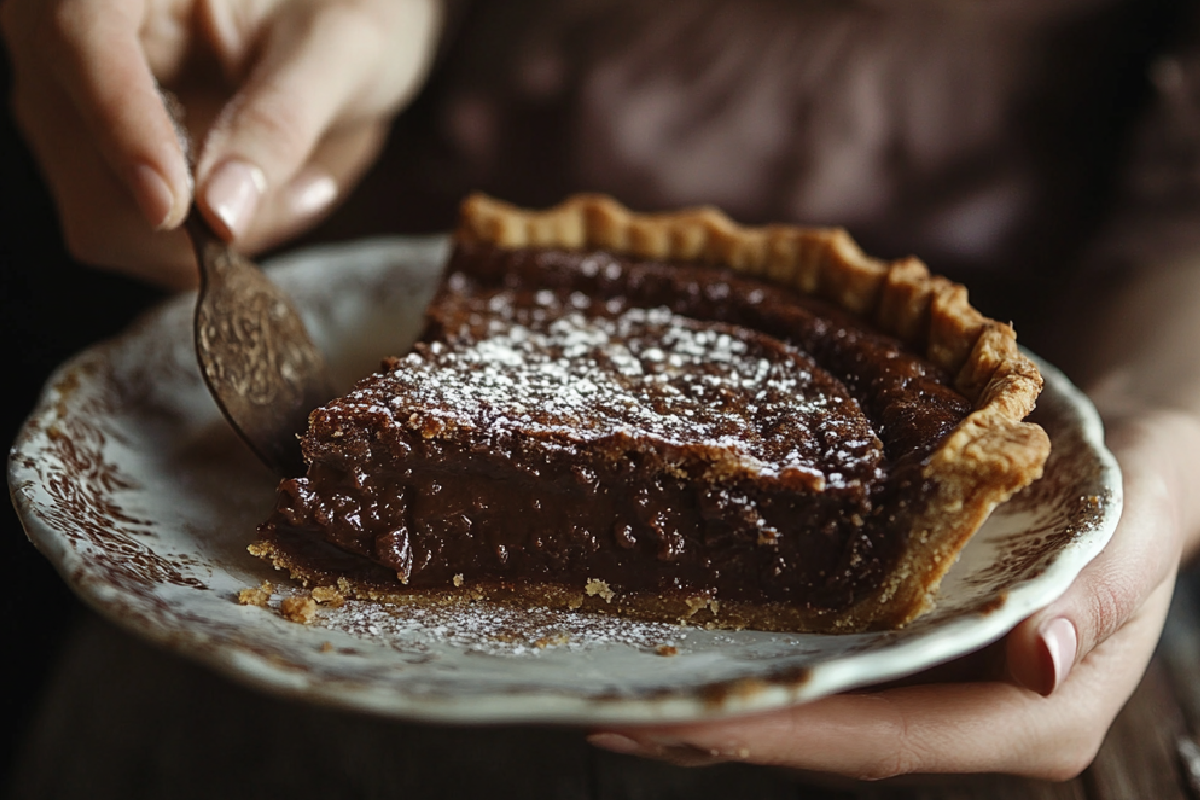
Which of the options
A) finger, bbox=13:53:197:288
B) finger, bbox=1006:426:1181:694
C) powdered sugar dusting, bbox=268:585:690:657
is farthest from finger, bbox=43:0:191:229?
finger, bbox=1006:426:1181:694

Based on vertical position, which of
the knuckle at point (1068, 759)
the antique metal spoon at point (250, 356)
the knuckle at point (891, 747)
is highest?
the antique metal spoon at point (250, 356)

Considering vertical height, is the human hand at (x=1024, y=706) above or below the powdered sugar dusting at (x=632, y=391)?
below

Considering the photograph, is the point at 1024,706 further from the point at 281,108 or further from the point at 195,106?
the point at 195,106

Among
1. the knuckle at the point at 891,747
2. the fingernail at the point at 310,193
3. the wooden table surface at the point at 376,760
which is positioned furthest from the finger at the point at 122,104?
the knuckle at the point at 891,747

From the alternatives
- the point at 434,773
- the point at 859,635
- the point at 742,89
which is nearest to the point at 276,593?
the point at 434,773

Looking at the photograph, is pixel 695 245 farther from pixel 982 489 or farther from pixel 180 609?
pixel 180 609

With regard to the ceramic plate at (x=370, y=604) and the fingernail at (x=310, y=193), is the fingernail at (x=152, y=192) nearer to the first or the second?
the ceramic plate at (x=370, y=604)

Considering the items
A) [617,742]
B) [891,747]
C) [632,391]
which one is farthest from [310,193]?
[891,747]
